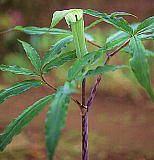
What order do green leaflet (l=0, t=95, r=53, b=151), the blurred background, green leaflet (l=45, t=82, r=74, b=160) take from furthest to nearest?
the blurred background, green leaflet (l=0, t=95, r=53, b=151), green leaflet (l=45, t=82, r=74, b=160)

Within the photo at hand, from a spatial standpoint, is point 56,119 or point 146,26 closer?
point 56,119

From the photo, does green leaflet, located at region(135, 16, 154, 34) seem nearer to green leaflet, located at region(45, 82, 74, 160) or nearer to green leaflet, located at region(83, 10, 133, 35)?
green leaflet, located at region(83, 10, 133, 35)

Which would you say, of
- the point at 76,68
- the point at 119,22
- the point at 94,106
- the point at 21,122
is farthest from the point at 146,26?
the point at 94,106

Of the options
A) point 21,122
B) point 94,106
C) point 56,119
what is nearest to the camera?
point 56,119

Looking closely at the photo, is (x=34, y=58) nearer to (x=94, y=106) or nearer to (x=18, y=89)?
(x=18, y=89)

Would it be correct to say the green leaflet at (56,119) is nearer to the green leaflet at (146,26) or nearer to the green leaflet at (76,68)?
the green leaflet at (76,68)

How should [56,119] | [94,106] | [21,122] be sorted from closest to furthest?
[56,119] → [21,122] → [94,106]

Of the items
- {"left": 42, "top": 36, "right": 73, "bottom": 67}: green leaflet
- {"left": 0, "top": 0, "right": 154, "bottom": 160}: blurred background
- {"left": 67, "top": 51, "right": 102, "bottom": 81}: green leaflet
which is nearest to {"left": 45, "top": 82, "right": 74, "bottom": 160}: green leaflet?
{"left": 67, "top": 51, "right": 102, "bottom": 81}: green leaflet
